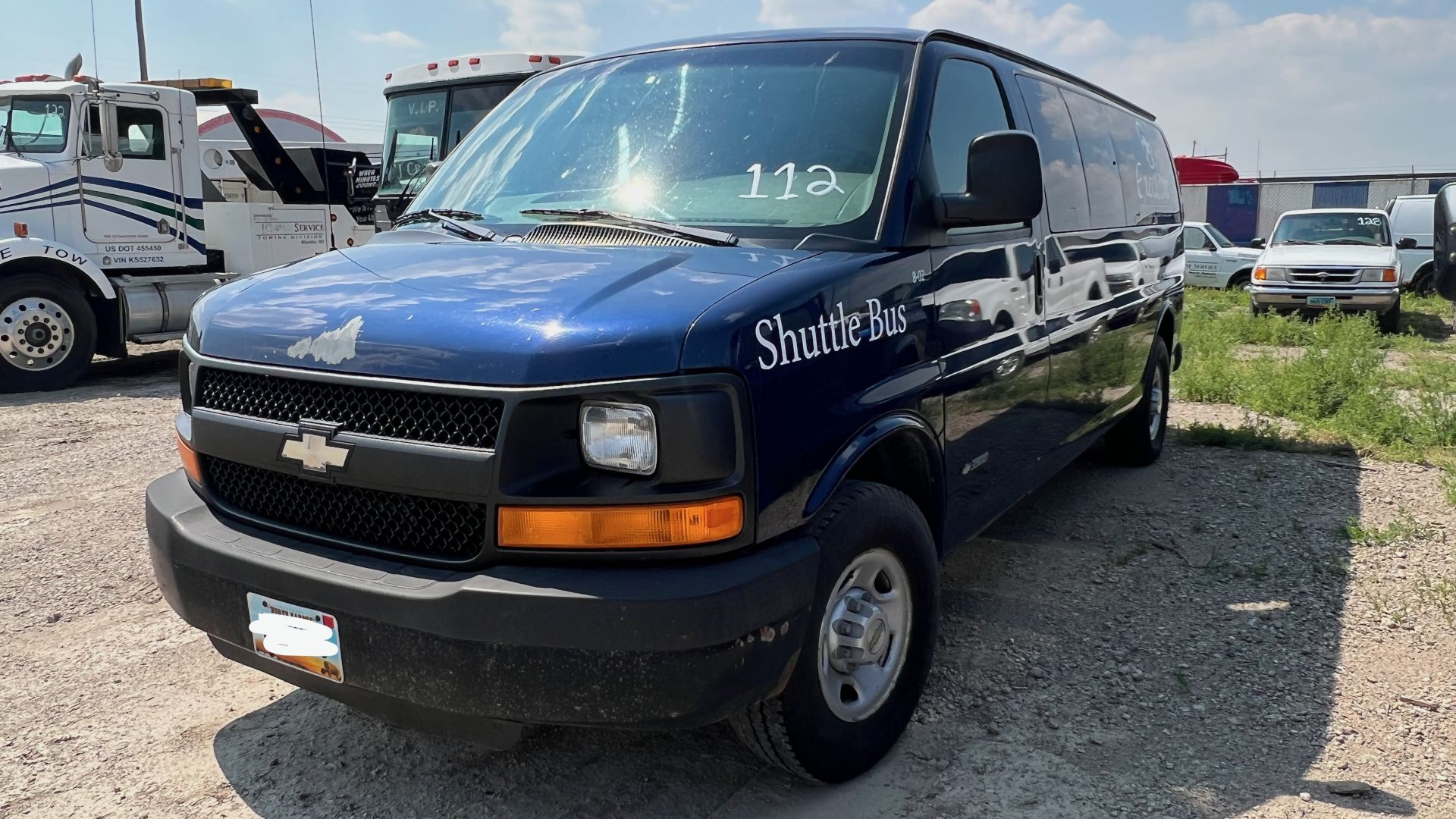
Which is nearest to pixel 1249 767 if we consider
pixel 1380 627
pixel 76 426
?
pixel 1380 627

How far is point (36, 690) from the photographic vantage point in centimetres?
350

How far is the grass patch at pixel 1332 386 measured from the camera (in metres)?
7.02

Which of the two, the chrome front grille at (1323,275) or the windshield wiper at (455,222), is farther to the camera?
the chrome front grille at (1323,275)

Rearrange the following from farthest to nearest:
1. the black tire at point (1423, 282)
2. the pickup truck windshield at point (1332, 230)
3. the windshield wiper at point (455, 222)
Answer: the black tire at point (1423, 282) < the pickup truck windshield at point (1332, 230) < the windshield wiper at point (455, 222)

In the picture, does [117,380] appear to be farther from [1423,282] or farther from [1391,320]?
[1423,282]

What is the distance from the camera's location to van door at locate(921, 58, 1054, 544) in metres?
3.25

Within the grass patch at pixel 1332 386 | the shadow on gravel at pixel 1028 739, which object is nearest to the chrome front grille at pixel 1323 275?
the grass patch at pixel 1332 386

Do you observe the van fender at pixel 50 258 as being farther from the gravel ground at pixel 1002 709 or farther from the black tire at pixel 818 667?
the black tire at pixel 818 667

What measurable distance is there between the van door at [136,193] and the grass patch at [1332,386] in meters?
9.31

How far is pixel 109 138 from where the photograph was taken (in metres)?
9.95

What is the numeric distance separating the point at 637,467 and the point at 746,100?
152cm

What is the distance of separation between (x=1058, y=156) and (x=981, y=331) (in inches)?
52.1

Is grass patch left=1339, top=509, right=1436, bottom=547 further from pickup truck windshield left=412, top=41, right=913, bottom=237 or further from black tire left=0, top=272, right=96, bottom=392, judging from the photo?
black tire left=0, top=272, right=96, bottom=392

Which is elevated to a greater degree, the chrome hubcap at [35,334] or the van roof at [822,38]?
the van roof at [822,38]
